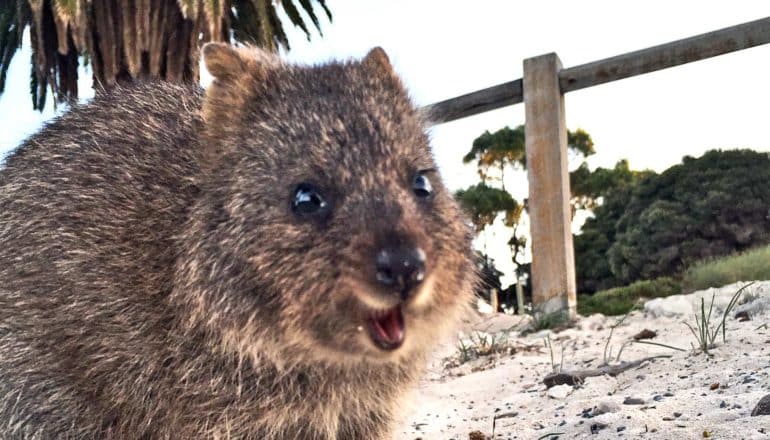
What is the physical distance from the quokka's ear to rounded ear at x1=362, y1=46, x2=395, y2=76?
1.37 ft

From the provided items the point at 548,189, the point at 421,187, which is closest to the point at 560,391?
the point at 421,187

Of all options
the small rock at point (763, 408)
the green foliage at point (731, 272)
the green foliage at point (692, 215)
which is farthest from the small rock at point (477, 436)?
the green foliage at point (692, 215)

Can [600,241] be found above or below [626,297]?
above

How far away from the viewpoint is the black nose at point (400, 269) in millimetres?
2318

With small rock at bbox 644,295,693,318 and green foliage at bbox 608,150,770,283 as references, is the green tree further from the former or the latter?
small rock at bbox 644,295,693,318

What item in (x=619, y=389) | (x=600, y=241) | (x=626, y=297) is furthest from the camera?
(x=600, y=241)

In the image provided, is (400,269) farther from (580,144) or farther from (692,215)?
(580,144)

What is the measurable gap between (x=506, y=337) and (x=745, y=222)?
11.8 meters

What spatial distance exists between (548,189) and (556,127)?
62cm

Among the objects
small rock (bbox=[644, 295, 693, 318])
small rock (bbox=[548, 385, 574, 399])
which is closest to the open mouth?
small rock (bbox=[548, 385, 574, 399])

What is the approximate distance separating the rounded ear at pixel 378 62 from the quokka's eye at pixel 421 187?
2.02 feet

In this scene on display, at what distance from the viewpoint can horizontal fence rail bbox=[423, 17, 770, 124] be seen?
7652 millimetres

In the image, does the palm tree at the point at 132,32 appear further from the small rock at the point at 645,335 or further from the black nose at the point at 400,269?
the black nose at the point at 400,269

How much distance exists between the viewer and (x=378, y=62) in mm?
3344
